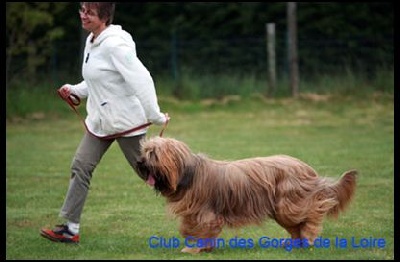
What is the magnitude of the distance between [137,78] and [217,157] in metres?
6.36

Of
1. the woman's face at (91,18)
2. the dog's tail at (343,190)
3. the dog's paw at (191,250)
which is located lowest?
the dog's paw at (191,250)

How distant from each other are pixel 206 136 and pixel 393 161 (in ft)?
14.7

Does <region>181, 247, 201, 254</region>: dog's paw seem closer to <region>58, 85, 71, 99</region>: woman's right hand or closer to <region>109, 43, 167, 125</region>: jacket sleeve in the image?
<region>109, 43, 167, 125</region>: jacket sleeve

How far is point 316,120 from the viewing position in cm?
1886

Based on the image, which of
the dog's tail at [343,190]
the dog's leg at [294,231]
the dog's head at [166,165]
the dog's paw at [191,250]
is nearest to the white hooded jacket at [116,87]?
the dog's head at [166,165]

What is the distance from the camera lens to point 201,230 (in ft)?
24.3

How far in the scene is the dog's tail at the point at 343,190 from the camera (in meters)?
7.79

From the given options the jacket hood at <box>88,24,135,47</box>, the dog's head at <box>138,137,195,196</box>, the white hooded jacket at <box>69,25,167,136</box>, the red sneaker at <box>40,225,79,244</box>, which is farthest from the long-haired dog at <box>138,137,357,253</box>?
the red sneaker at <box>40,225,79,244</box>

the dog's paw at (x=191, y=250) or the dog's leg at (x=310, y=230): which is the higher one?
the dog's leg at (x=310, y=230)

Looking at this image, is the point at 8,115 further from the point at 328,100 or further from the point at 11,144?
the point at 328,100

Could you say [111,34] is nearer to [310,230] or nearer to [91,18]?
[91,18]

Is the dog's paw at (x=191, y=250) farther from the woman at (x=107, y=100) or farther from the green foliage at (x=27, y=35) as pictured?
the green foliage at (x=27, y=35)

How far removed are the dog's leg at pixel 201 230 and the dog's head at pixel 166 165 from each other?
301 mm

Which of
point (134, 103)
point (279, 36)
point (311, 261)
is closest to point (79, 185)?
point (134, 103)
